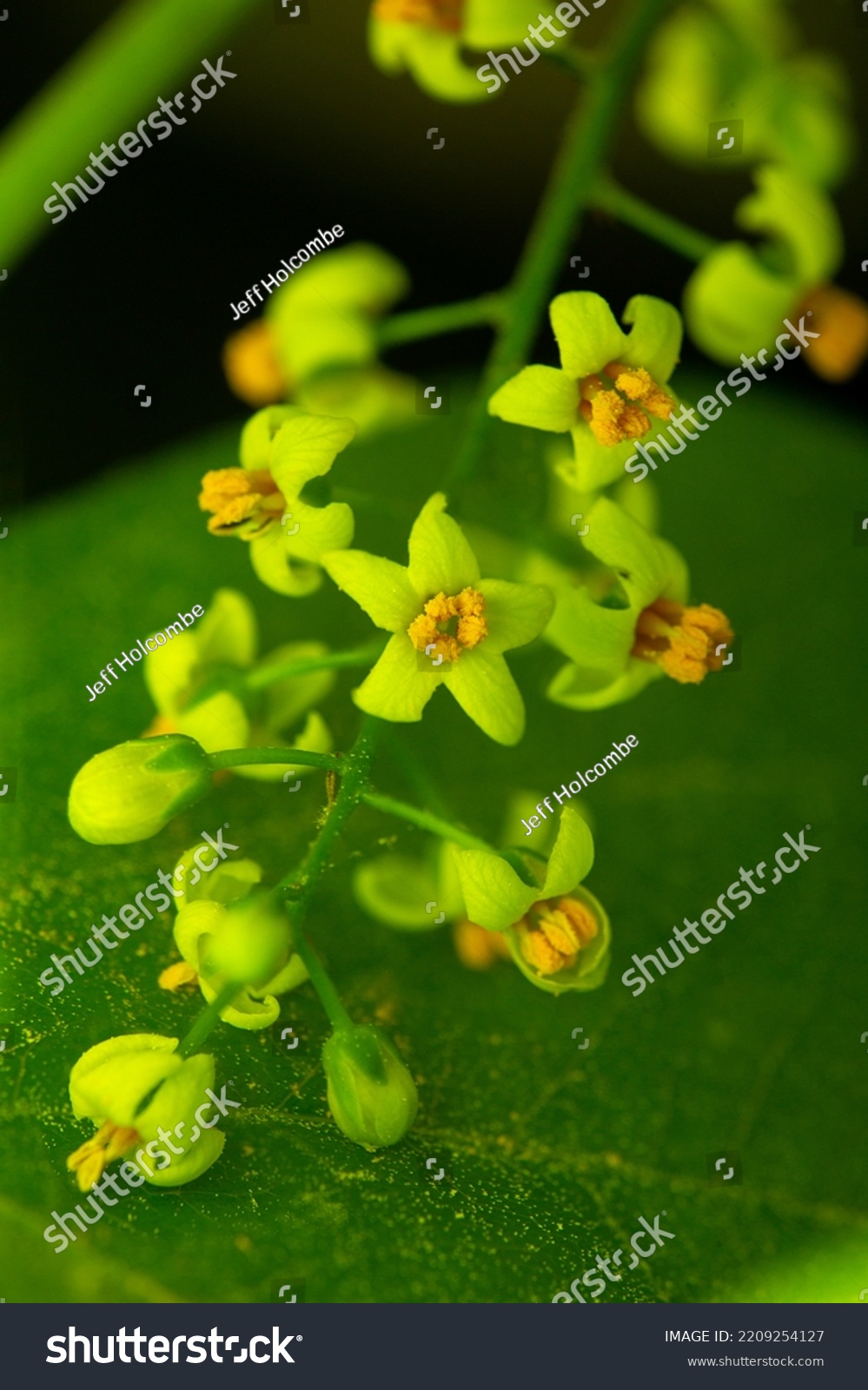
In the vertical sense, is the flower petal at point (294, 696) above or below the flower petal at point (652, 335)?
below

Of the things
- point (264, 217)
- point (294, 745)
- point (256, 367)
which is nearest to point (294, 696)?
point (294, 745)

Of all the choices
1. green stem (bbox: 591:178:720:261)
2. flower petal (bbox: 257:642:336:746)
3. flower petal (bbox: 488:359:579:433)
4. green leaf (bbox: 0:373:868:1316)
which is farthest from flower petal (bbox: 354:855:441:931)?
green stem (bbox: 591:178:720:261)

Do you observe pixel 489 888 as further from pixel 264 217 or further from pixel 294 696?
pixel 264 217

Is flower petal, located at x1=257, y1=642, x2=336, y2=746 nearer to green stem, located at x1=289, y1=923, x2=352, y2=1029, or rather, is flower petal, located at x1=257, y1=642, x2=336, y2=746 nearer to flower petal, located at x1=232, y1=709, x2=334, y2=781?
flower petal, located at x1=232, y1=709, x2=334, y2=781

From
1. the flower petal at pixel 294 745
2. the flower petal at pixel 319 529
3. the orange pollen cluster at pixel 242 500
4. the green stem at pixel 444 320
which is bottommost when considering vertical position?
the flower petal at pixel 294 745

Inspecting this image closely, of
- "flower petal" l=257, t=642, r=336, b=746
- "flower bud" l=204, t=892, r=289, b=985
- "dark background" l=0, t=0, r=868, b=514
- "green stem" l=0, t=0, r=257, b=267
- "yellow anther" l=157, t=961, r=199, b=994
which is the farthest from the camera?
"dark background" l=0, t=0, r=868, b=514

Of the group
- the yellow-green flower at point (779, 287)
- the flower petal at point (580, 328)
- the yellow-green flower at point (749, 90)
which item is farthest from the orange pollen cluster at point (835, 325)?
the flower petal at point (580, 328)

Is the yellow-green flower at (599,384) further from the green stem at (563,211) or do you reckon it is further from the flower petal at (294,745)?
the flower petal at (294,745)

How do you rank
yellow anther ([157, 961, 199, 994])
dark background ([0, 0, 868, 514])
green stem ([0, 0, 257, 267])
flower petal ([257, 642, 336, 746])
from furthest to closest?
dark background ([0, 0, 868, 514]) → green stem ([0, 0, 257, 267]) → flower petal ([257, 642, 336, 746]) → yellow anther ([157, 961, 199, 994])
